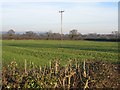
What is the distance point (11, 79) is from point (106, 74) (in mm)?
3496

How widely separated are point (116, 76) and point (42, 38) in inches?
2548

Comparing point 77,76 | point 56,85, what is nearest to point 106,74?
point 77,76

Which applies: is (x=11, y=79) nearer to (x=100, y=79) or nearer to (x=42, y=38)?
(x=100, y=79)

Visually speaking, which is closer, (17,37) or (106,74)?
(106,74)

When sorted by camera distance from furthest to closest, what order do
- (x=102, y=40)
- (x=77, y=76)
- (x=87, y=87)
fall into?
(x=102, y=40) < (x=77, y=76) < (x=87, y=87)

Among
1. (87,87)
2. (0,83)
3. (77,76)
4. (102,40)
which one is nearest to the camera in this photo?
(87,87)

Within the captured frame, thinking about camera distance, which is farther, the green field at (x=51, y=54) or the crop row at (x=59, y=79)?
the green field at (x=51, y=54)

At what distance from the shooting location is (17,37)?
7075 cm

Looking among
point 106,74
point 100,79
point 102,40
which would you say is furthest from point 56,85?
point 102,40

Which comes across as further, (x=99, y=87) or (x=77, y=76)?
(x=77, y=76)

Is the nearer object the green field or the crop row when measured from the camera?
the crop row

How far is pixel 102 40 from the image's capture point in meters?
57.1

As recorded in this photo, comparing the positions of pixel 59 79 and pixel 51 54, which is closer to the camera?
pixel 59 79

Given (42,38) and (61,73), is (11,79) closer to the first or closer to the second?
(61,73)
